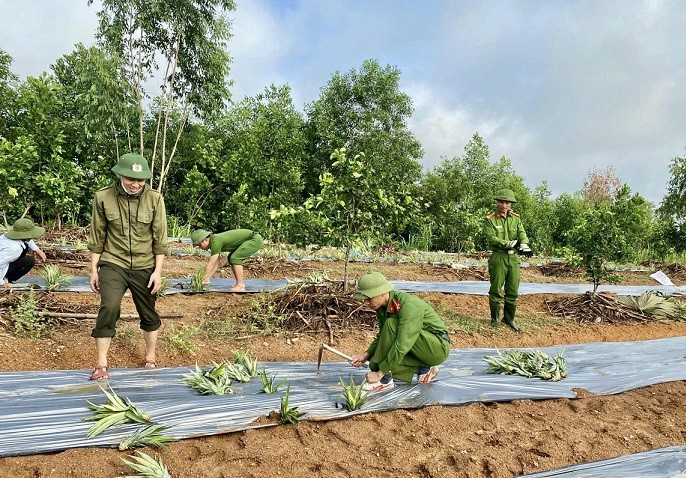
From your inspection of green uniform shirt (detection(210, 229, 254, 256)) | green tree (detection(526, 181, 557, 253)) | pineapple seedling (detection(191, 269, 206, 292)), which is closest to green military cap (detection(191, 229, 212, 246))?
green uniform shirt (detection(210, 229, 254, 256))

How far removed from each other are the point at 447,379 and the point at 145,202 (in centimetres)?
271

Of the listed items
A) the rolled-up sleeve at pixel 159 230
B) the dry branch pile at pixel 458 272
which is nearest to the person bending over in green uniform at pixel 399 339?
the rolled-up sleeve at pixel 159 230

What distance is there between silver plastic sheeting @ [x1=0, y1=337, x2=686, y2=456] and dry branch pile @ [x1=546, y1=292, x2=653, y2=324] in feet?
8.86

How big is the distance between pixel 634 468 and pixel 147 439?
8.71ft

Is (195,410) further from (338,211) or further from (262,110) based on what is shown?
(262,110)

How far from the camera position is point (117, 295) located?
371 cm

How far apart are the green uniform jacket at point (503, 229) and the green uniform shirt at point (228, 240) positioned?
3.28 metres

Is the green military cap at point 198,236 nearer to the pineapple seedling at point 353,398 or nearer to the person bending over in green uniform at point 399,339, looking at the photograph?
the person bending over in green uniform at point 399,339

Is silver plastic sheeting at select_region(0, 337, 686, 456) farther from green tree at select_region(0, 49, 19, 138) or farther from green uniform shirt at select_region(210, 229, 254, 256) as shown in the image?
green tree at select_region(0, 49, 19, 138)

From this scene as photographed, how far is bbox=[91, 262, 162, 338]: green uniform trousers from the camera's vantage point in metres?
3.65

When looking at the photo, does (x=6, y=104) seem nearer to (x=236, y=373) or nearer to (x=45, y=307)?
(x=45, y=307)

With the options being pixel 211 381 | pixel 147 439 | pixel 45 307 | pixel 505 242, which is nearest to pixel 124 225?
pixel 211 381

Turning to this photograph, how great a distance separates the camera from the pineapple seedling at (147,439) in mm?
2559

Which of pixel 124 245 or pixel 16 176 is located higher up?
pixel 16 176
